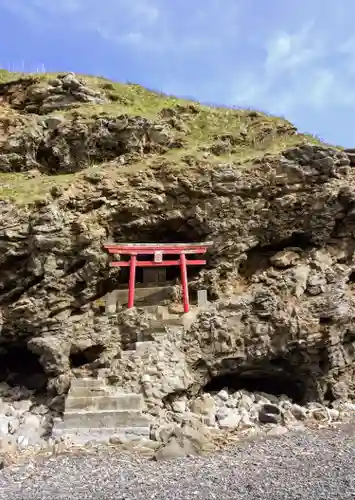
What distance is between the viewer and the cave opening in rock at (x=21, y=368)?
2100cm

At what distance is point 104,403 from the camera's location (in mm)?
15812

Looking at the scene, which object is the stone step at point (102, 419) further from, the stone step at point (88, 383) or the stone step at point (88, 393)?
the stone step at point (88, 383)

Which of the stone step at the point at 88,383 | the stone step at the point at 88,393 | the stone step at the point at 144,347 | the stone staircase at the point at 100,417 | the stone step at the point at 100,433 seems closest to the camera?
the stone step at the point at 100,433

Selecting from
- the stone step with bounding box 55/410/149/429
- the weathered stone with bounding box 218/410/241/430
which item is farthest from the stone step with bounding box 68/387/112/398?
the weathered stone with bounding box 218/410/241/430

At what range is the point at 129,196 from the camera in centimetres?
2131

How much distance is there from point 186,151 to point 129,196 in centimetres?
380

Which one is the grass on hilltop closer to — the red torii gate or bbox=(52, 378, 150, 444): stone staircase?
the red torii gate

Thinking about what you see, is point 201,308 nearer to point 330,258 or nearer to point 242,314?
point 242,314

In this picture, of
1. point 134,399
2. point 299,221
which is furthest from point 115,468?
point 299,221

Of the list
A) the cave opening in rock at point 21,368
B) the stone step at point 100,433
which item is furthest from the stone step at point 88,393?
the cave opening in rock at point 21,368

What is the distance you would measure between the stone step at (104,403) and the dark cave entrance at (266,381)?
4.74 m

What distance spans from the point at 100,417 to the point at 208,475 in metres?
5.31

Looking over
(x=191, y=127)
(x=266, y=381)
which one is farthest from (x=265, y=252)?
(x=191, y=127)

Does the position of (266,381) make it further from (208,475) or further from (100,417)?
(208,475)
